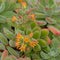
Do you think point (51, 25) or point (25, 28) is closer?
point (25, 28)

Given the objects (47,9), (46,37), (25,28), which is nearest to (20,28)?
(25,28)

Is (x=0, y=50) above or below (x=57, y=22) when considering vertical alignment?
below

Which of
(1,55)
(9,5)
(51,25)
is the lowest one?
(1,55)

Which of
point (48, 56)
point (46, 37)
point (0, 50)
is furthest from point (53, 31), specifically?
point (0, 50)

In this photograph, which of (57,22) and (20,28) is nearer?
(20,28)

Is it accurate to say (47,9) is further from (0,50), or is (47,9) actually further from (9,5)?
(0,50)

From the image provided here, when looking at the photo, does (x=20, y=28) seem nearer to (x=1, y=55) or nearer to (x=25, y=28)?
(x=25, y=28)
